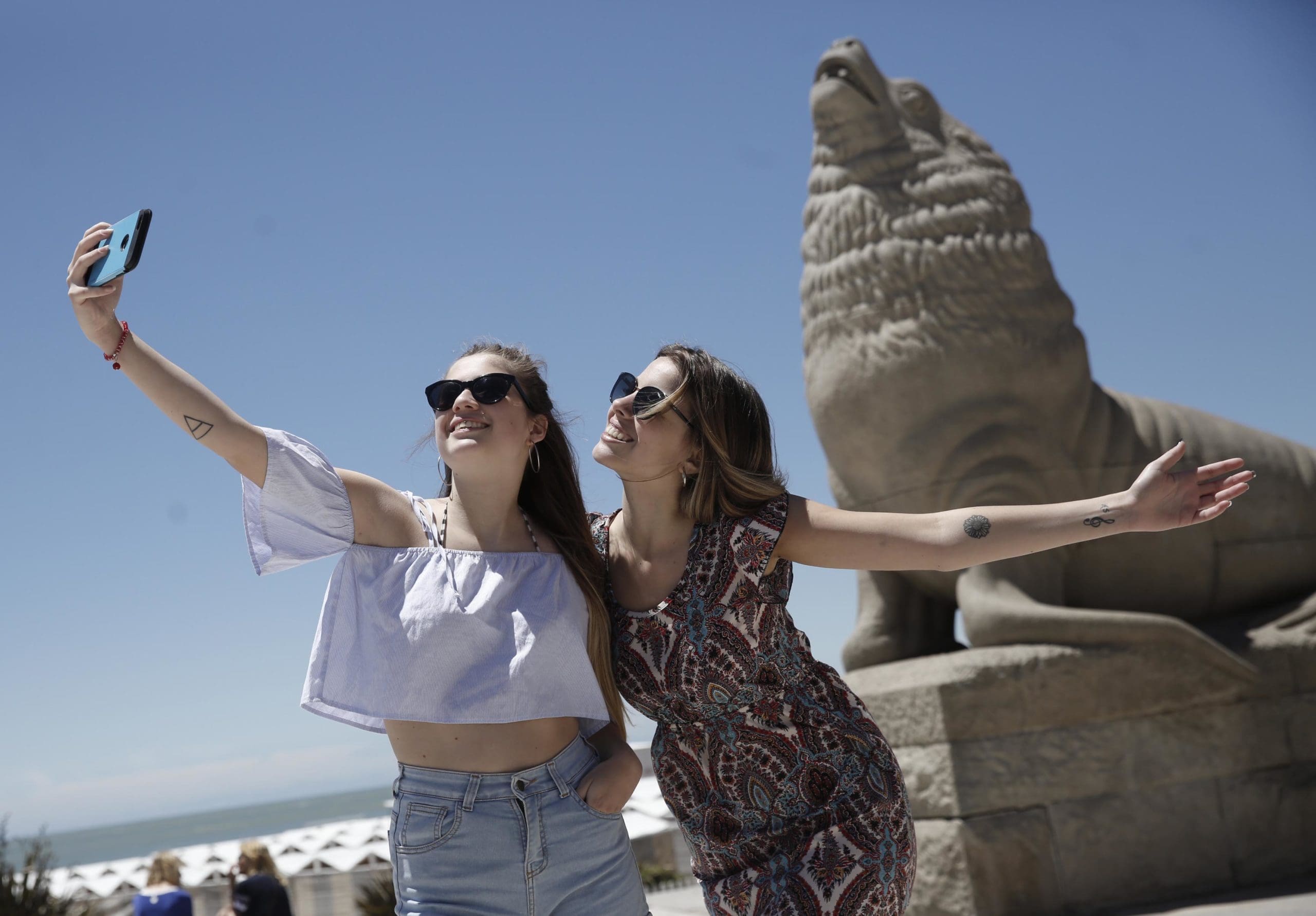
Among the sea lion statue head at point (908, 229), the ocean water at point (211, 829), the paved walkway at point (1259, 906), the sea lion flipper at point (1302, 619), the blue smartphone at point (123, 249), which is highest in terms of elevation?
the sea lion statue head at point (908, 229)

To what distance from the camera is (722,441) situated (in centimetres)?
270

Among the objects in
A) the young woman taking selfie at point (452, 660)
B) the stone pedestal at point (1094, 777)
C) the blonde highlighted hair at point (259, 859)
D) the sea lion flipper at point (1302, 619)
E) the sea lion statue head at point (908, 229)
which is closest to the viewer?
the young woman taking selfie at point (452, 660)

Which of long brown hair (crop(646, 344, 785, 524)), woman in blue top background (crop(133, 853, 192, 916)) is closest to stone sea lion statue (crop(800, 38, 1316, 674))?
long brown hair (crop(646, 344, 785, 524))

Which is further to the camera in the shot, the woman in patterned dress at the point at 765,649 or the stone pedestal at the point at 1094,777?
the stone pedestal at the point at 1094,777

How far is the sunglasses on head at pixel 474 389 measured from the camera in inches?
97.7

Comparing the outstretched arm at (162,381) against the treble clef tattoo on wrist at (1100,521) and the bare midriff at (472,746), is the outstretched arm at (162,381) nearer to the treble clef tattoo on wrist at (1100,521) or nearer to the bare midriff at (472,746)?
the bare midriff at (472,746)

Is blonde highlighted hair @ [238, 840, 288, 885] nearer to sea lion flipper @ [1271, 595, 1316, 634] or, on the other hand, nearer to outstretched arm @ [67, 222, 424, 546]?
outstretched arm @ [67, 222, 424, 546]

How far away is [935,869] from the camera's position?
17.0 feet

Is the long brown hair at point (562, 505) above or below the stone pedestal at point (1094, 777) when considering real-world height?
above

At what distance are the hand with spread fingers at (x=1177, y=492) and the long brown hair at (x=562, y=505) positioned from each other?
1.15 m

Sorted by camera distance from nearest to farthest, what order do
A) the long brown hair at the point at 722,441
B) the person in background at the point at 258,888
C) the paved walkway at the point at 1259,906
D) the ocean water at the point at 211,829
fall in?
the long brown hair at the point at 722,441 → the paved walkway at the point at 1259,906 → the person in background at the point at 258,888 → the ocean water at the point at 211,829

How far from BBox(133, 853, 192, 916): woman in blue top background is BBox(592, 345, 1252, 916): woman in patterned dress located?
550 cm

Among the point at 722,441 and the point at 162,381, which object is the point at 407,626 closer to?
the point at 162,381

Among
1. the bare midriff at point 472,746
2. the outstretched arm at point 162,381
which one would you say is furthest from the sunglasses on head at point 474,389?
the bare midriff at point 472,746
